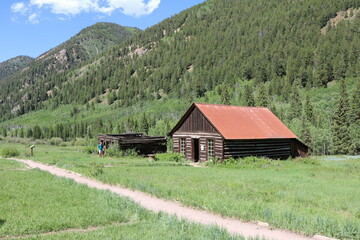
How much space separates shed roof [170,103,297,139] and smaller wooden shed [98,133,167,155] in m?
4.86

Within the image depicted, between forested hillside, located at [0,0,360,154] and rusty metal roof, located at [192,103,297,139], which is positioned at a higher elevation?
forested hillside, located at [0,0,360,154]

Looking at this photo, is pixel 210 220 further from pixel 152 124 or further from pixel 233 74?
pixel 233 74

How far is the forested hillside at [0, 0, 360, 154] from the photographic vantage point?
78.1 meters

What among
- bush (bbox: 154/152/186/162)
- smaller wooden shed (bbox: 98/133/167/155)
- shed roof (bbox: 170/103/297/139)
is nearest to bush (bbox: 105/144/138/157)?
smaller wooden shed (bbox: 98/133/167/155)

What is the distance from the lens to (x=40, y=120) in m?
183

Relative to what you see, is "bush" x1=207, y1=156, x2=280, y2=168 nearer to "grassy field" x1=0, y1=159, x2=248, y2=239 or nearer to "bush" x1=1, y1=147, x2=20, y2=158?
"grassy field" x1=0, y1=159, x2=248, y2=239

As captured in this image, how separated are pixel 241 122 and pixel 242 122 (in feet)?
0.53

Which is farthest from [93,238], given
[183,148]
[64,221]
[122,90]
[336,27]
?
[122,90]

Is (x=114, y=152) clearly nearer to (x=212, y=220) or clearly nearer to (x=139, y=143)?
(x=139, y=143)

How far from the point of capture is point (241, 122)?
3531 centimetres

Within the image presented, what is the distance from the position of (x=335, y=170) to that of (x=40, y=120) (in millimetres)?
182421

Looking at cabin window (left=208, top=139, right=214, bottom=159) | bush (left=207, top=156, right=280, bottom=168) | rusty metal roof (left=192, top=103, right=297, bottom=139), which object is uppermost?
rusty metal roof (left=192, top=103, right=297, bottom=139)

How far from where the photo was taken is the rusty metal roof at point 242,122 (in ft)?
107

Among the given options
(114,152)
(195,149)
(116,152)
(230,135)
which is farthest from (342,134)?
(114,152)
